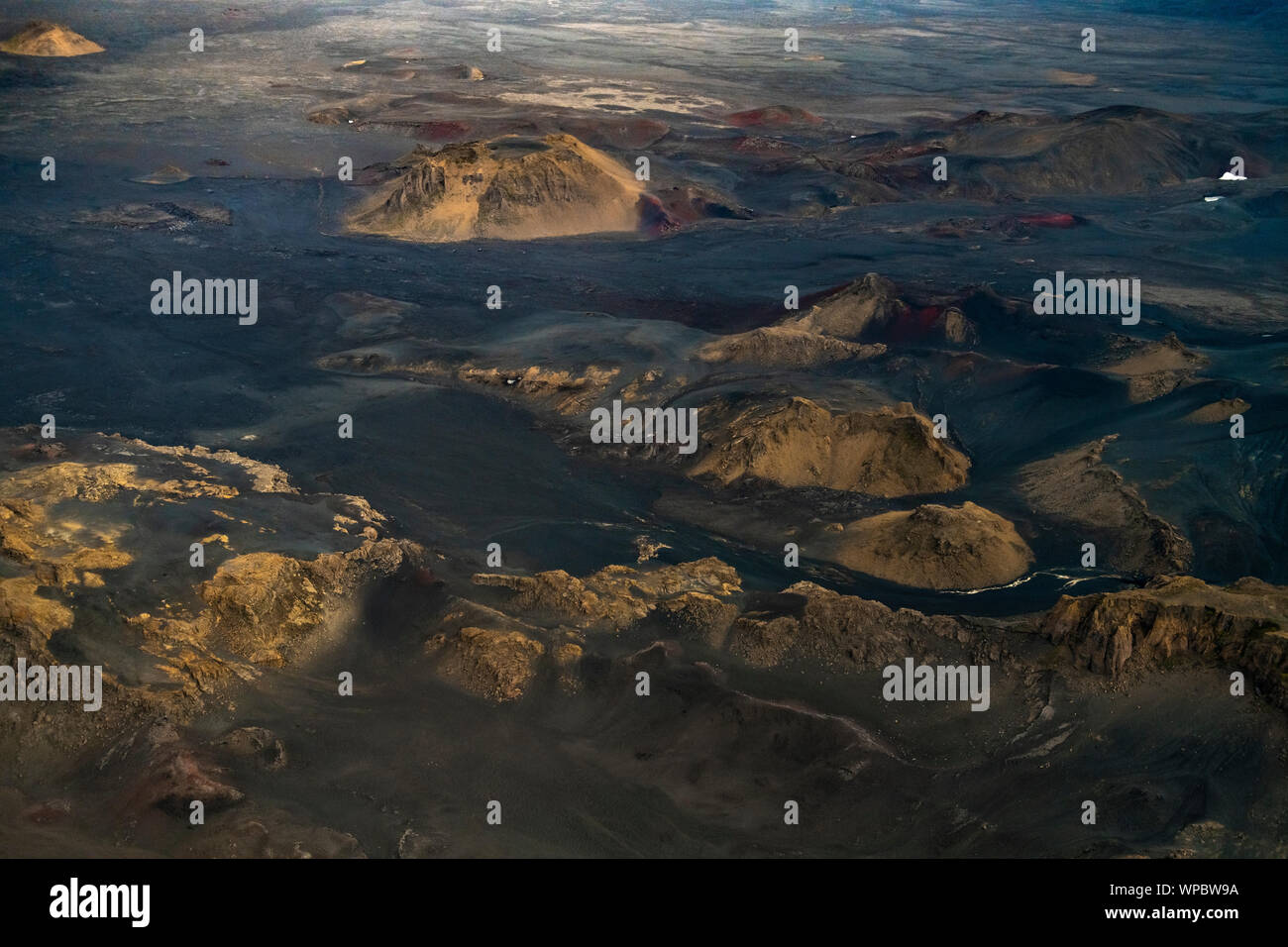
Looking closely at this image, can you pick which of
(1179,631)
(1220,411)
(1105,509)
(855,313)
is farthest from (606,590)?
(855,313)

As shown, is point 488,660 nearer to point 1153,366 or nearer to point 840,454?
point 840,454

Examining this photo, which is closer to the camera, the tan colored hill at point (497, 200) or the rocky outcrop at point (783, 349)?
the rocky outcrop at point (783, 349)

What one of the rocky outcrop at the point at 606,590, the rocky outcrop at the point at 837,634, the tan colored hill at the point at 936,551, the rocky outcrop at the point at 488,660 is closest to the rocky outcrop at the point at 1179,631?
the rocky outcrop at the point at 837,634

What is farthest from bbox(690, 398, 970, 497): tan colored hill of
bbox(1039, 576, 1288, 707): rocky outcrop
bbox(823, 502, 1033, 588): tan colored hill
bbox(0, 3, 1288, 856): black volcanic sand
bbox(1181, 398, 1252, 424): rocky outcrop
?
bbox(1039, 576, 1288, 707): rocky outcrop

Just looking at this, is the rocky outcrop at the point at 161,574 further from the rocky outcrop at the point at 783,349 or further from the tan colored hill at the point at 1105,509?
the tan colored hill at the point at 1105,509

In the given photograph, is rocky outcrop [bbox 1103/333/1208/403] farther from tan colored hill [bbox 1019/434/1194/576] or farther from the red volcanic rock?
the red volcanic rock

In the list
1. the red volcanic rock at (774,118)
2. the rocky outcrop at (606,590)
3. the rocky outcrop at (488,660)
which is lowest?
the rocky outcrop at (488,660)

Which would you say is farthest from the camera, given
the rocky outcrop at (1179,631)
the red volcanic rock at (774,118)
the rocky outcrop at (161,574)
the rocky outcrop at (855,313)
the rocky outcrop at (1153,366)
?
the red volcanic rock at (774,118)

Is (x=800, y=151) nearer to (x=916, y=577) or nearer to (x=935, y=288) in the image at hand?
(x=935, y=288)
